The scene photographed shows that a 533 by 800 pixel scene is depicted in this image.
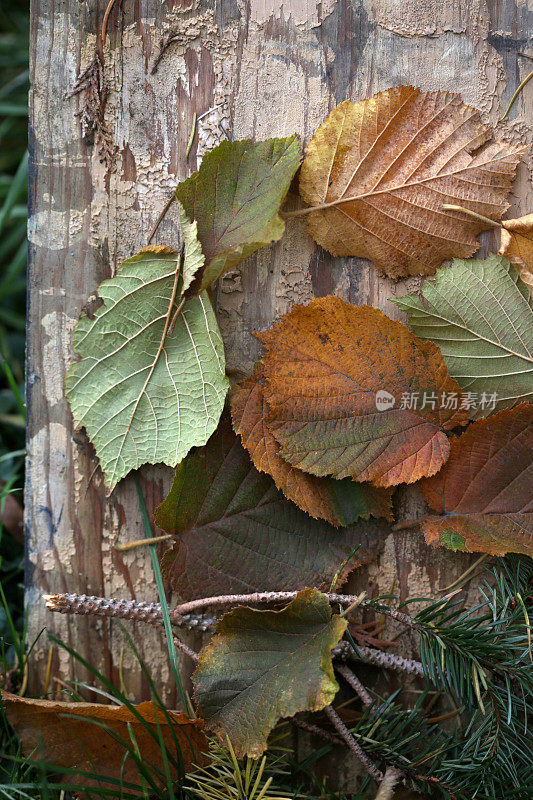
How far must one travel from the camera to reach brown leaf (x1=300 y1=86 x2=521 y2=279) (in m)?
0.81

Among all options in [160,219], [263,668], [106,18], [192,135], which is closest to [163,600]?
[263,668]

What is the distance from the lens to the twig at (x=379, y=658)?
0.80m

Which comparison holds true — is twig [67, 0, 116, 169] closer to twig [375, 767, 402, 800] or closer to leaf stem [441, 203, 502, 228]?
leaf stem [441, 203, 502, 228]

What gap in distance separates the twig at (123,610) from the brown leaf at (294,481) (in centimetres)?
23

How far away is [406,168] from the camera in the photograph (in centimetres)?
82

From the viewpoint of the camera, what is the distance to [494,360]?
83cm

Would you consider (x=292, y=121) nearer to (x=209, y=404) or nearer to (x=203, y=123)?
(x=203, y=123)

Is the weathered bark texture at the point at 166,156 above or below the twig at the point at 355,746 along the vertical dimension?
above

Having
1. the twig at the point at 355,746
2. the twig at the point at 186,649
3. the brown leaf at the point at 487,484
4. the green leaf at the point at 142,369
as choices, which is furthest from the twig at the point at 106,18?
the twig at the point at 355,746

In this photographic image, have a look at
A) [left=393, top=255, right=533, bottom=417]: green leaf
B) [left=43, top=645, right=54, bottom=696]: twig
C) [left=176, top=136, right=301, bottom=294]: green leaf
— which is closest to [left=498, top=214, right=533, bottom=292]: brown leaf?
[left=393, top=255, right=533, bottom=417]: green leaf

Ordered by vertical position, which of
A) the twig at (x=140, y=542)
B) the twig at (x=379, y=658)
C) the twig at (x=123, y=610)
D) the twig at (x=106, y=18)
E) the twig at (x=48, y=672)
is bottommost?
the twig at (x=48, y=672)

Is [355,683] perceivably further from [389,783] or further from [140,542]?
[140,542]

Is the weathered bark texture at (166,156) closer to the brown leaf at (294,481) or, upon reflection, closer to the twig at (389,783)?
the brown leaf at (294,481)

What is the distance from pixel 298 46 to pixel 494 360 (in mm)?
549
